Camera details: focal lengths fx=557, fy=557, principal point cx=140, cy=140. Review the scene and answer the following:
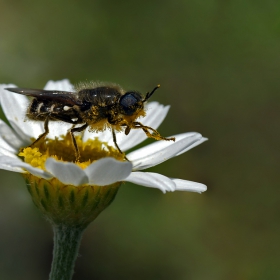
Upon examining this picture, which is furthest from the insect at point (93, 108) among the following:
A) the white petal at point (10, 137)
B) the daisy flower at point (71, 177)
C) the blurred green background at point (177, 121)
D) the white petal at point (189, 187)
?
the blurred green background at point (177, 121)

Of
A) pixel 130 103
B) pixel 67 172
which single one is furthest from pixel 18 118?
pixel 67 172

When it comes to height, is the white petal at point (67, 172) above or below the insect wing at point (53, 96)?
below

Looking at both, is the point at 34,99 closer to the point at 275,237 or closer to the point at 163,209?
→ the point at 163,209

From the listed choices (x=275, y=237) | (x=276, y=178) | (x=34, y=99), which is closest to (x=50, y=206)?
(x=34, y=99)

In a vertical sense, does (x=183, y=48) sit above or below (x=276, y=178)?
above

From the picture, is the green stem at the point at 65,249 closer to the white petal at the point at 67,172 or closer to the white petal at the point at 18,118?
the white petal at the point at 67,172

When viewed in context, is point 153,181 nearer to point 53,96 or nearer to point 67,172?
point 67,172
